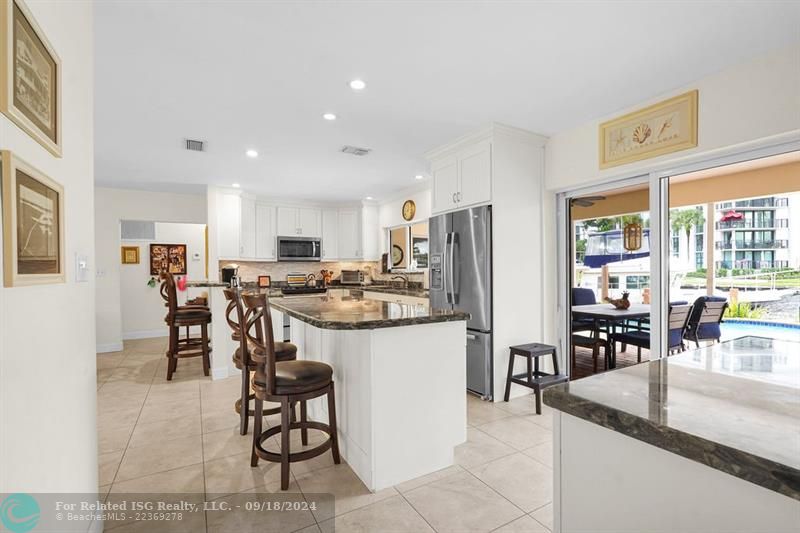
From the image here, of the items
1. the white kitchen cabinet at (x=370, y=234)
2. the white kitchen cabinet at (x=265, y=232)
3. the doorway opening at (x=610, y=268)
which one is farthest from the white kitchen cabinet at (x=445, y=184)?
the white kitchen cabinet at (x=265, y=232)

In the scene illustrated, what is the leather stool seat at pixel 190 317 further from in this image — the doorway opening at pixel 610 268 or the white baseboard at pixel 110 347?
the doorway opening at pixel 610 268

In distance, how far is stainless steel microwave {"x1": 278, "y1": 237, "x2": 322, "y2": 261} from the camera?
21.7ft

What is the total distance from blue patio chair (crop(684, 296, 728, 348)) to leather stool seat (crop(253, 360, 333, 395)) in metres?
2.86

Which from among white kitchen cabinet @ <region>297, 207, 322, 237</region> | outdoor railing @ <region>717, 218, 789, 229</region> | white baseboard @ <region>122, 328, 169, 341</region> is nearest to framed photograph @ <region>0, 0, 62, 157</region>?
outdoor railing @ <region>717, 218, 789, 229</region>

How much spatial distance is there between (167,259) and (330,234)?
3033 mm

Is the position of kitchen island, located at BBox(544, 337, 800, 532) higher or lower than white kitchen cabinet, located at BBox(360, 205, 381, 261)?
lower

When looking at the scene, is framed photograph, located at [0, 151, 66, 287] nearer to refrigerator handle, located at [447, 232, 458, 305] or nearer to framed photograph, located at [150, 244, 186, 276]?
refrigerator handle, located at [447, 232, 458, 305]

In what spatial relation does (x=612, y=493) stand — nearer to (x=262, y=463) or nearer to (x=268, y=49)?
(x=262, y=463)

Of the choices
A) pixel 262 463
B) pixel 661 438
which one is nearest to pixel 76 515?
pixel 262 463

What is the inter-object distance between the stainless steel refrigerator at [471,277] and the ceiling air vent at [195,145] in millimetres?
2576

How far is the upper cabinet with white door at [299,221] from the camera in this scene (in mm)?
6723

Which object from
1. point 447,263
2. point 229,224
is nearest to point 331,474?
point 447,263

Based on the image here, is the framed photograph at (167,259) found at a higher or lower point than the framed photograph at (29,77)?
lower

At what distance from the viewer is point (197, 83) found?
269 centimetres
